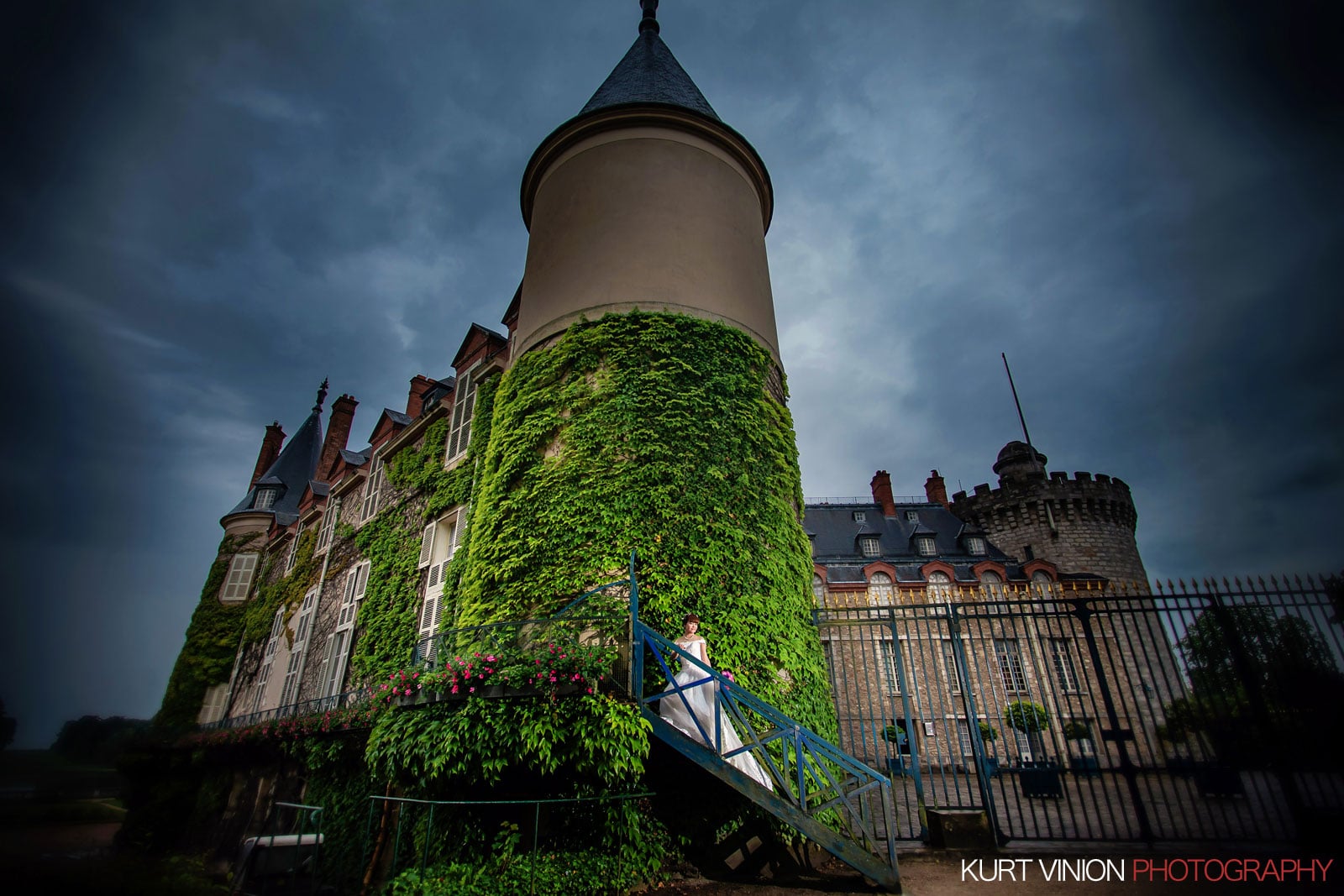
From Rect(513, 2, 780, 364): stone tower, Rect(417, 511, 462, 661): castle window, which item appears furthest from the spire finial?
Rect(417, 511, 462, 661): castle window

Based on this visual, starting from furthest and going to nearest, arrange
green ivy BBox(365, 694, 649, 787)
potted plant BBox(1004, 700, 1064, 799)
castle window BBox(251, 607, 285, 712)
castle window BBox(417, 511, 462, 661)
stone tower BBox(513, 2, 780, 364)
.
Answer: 1. castle window BBox(251, 607, 285, 712)
2. castle window BBox(417, 511, 462, 661)
3. stone tower BBox(513, 2, 780, 364)
4. potted plant BBox(1004, 700, 1064, 799)
5. green ivy BBox(365, 694, 649, 787)

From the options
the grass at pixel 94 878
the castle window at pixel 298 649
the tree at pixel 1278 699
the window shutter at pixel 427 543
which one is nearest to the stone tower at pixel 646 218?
the window shutter at pixel 427 543

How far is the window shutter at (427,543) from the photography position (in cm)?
1259

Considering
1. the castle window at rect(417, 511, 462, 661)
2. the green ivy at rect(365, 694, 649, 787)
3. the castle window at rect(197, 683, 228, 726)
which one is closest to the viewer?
the green ivy at rect(365, 694, 649, 787)

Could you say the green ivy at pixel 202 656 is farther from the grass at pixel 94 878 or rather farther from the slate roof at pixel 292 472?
the grass at pixel 94 878

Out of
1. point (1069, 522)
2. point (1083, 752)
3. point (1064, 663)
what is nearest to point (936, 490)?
point (1069, 522)

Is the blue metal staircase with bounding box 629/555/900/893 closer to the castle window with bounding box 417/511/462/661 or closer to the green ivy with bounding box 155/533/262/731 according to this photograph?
the castle window with bounding box 417/511/462/661

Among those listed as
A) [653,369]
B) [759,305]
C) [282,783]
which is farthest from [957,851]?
[282,783]

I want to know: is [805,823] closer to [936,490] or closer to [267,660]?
[267,660]

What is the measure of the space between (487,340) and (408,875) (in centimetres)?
1062

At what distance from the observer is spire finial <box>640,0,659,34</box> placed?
15.6 m

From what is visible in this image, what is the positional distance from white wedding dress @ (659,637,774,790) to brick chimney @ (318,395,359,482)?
23853 mm

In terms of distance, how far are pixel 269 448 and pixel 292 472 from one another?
14.7 feet

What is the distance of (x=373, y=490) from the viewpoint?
16750mm
